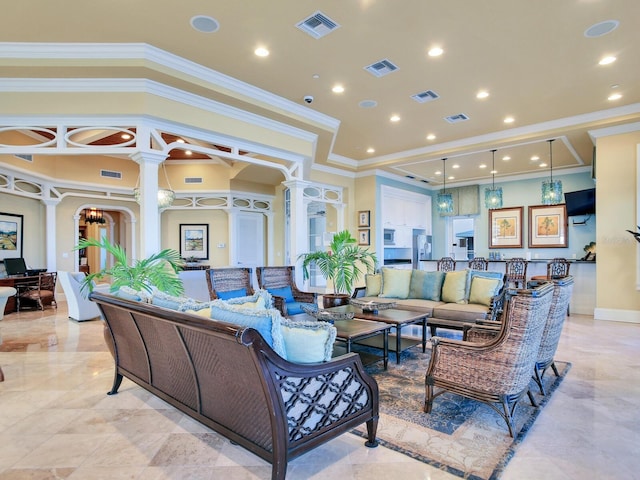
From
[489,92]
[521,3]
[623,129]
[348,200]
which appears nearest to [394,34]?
[521,3]

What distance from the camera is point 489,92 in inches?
200

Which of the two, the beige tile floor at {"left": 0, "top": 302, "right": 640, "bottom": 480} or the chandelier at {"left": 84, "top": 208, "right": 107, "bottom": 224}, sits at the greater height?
the chandelier at {"left": 84, "top": 208, "right": 107, "bottom": 224}

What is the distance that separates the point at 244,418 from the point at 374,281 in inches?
165

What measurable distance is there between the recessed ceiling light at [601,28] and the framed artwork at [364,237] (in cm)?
585

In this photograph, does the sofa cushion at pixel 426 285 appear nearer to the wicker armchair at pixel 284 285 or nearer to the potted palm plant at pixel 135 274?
the wicker armchair at pixel 284 285

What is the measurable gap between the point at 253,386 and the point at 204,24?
11.1 ft

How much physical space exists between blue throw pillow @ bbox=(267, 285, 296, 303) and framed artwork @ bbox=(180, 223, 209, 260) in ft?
16.4

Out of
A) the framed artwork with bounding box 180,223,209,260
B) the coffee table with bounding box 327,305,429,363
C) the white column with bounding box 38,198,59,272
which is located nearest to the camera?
the coffee table with bounding box 327,305,429,363

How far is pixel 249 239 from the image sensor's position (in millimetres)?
10109

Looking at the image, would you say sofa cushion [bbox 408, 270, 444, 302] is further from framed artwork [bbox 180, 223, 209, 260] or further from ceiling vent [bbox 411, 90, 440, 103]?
framed artwork [bbox 180, 223, 209, 260]

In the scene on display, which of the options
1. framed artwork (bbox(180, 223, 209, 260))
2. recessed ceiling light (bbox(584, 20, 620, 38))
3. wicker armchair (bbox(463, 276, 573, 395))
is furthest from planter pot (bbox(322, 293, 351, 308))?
framed artwork (bbox(180, 223, 209, 260))

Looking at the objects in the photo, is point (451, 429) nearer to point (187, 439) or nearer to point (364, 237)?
point (187, 439)

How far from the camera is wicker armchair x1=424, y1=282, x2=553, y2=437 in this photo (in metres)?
2.41

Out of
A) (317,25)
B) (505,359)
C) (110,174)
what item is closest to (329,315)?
(505,359)
